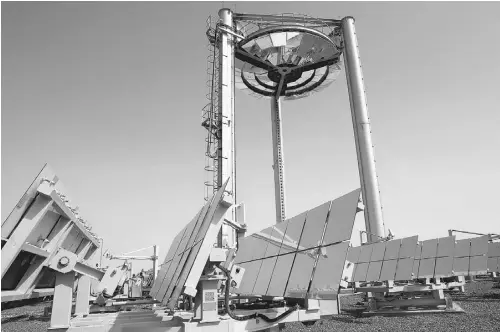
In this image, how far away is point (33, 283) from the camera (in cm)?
482

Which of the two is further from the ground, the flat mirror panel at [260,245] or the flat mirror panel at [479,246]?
the flat mirror panel at [479,246]

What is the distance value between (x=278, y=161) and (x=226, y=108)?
9238 mm

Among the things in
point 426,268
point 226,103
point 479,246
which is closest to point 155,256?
point 226,103

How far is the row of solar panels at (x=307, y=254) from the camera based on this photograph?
4129mm

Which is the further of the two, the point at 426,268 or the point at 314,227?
the point at 426,268

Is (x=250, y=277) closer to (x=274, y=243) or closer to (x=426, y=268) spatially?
(x=274, y=243)

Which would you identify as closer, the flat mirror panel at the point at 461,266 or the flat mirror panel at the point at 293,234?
the flat mirror panel at the point at 293,234

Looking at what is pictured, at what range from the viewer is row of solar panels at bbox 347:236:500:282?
1282cm

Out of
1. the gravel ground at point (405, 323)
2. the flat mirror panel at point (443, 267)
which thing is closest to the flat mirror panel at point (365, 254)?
the flat mirror panel at point (443, 267)

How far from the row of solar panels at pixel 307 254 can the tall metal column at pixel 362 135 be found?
1618cm

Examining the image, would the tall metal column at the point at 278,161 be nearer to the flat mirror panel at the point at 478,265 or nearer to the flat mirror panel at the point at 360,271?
the flat mirror panel at the point at 360,271

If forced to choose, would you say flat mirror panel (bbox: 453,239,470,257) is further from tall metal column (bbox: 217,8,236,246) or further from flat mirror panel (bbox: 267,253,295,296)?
flat mirror panel (bbox: 267,253,295,296)

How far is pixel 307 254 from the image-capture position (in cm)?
471

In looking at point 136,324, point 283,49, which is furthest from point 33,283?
point 283,49
